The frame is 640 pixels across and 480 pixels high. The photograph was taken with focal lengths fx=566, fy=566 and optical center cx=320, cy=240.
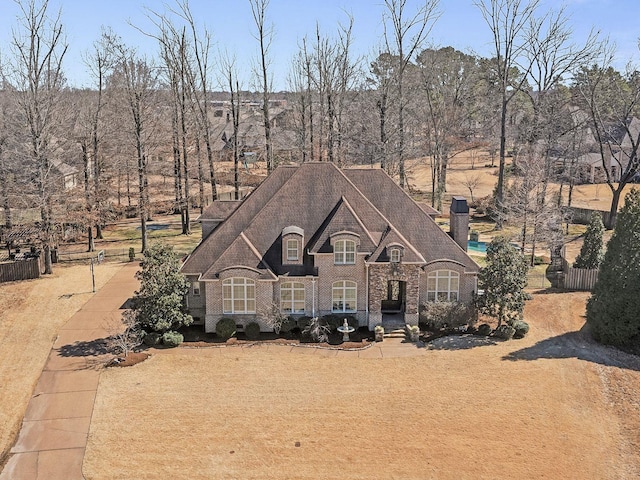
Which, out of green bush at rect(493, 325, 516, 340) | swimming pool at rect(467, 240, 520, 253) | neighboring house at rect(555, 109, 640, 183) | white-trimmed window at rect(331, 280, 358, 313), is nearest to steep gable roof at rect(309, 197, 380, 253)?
white-trimmed window at rect(331, 280, 358, 313)

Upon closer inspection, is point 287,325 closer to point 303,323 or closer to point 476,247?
point 303,323

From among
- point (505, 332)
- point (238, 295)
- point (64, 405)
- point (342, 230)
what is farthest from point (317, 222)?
point (64, 405)

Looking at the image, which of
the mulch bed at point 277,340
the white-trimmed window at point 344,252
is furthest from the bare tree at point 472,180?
the mulch bed at point 277,340

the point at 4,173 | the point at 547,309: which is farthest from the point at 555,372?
the point at 4,173

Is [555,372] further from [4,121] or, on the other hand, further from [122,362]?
[4,121]

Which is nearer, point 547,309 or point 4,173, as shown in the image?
point 547,309
